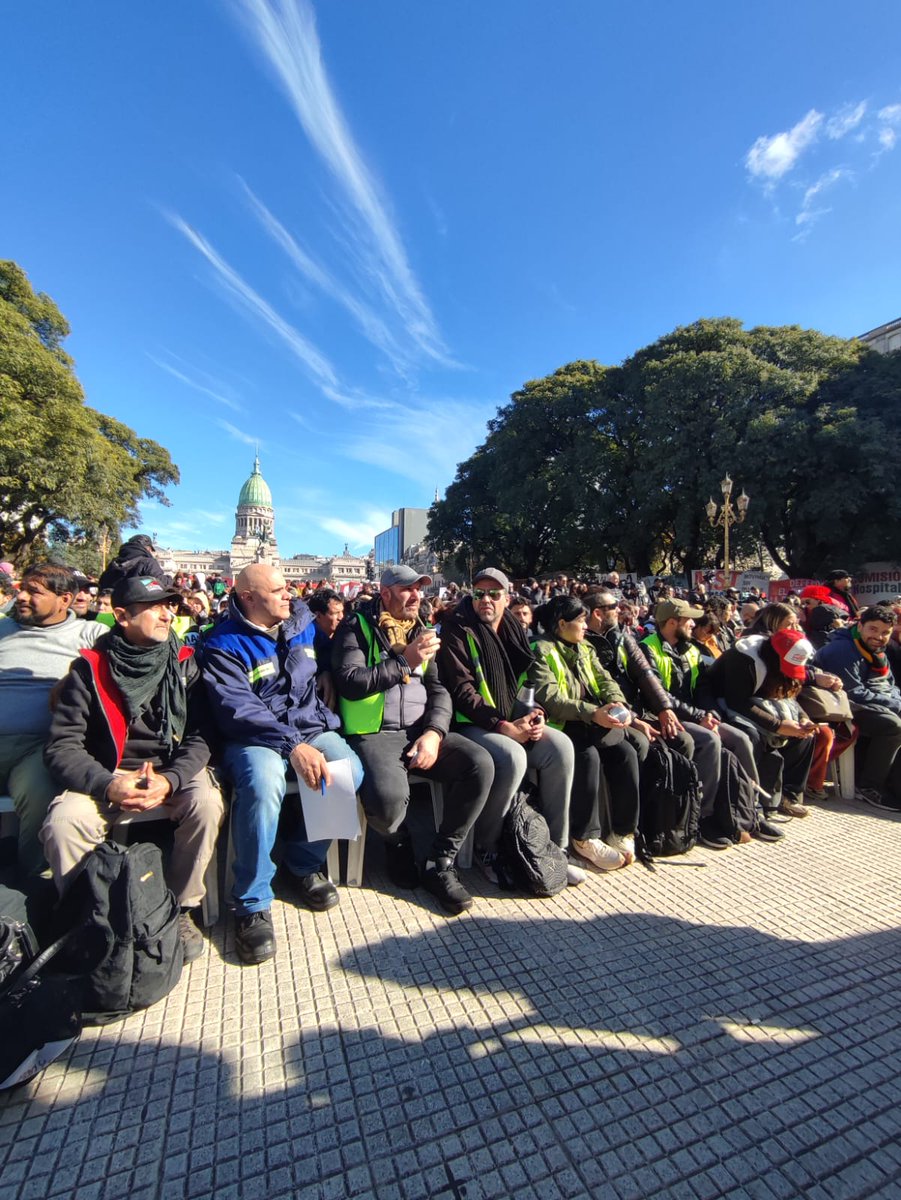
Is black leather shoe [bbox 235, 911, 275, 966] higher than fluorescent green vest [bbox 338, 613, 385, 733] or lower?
lower

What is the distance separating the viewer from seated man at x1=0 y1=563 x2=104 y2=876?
2391mm

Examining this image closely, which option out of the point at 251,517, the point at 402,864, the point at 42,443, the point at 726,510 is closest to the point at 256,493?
the point at 251,517

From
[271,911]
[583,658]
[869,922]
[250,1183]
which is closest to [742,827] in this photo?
[869,922]

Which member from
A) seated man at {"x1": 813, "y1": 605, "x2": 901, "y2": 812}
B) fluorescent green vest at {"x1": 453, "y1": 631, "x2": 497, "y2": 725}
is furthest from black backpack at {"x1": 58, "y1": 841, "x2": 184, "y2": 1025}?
seated man at {"x1": 813, "y1": 605, "x2": 901, "y2": 812}

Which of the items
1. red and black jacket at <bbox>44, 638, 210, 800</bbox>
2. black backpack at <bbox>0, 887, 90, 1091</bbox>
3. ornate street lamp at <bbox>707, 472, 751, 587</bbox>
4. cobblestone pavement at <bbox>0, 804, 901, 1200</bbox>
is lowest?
cobblestone pavement at <bbox>0, 804, 901, 1200</bbox>

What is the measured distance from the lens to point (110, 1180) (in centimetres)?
147

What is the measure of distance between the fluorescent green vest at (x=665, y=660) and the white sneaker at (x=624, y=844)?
3.90 ft

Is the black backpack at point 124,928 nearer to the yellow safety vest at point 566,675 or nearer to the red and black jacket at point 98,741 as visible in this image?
the red and black jacket at point 98,741

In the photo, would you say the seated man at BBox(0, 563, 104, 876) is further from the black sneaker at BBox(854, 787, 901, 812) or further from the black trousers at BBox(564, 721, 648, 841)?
the black sneaker at BBox(854, 787, 901, 812)

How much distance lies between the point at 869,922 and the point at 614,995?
1.57 m

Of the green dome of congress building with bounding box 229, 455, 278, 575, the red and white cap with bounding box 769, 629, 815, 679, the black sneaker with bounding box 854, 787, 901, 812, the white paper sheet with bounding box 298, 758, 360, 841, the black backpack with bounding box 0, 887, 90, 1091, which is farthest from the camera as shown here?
the green dome of congress building with bounding box 229, 455, 278, 575

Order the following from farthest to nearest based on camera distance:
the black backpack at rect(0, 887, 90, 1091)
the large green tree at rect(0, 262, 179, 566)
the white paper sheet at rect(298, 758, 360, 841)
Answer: the large green tree at rect(0, 262, 179, 566)
the white paper sheet at rect(298, 758, 360, 841)
the black backpack at rect(0, 887, 90, 1091)

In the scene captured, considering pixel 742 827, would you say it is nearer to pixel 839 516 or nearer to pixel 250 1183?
pixel 250 1183

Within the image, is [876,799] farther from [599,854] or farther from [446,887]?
[446,887]
